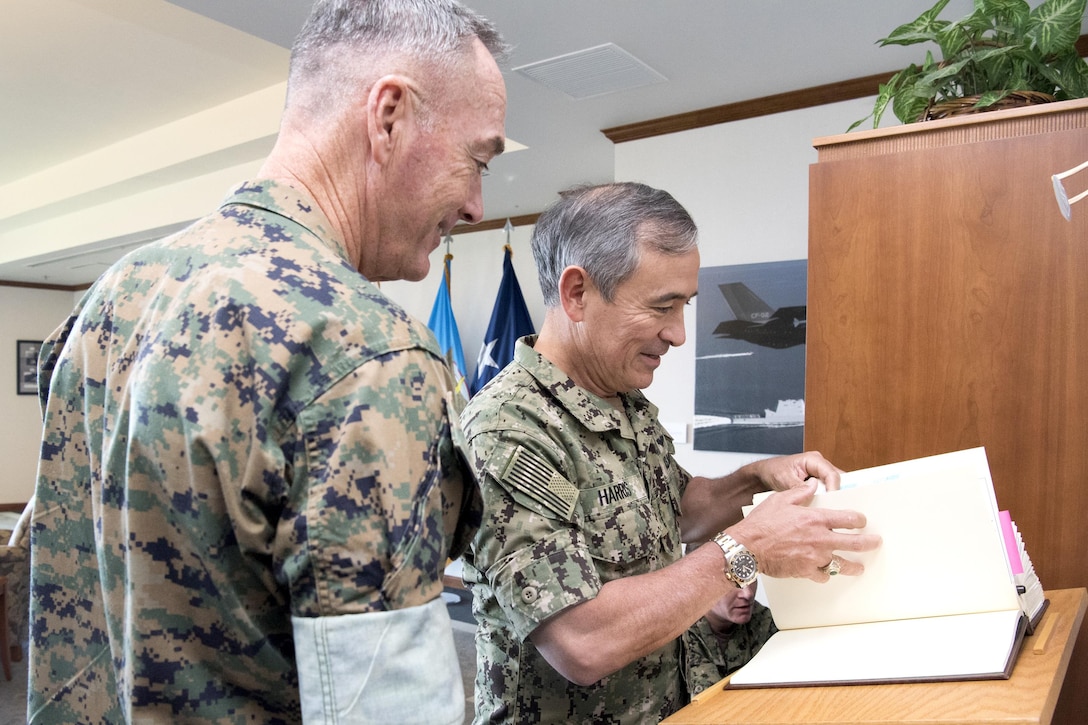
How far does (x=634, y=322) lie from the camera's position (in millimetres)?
1348

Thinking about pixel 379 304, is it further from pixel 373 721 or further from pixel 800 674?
pixel 800 674

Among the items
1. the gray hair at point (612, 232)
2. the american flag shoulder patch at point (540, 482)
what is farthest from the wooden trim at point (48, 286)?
the american flag shoulder patch at point (540, 482)

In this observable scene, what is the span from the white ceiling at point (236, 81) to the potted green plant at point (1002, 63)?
1585 mm

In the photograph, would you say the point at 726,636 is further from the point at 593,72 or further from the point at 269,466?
the point at 593,72

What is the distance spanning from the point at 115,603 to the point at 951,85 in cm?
156

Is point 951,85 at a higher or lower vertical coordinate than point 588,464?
higher

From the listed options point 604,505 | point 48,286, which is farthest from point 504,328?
point 48,286

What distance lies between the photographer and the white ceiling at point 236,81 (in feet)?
10.2

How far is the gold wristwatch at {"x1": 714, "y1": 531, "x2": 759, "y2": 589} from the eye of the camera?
111cm

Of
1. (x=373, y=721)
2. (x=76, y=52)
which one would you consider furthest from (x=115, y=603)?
(x=76, y=52)

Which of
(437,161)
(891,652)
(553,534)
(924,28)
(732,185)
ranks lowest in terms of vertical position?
(891,652)

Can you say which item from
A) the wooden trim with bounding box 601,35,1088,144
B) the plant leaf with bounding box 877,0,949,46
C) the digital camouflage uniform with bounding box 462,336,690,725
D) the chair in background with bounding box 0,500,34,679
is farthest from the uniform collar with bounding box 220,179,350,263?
the chair in background with bounding box 0,500,34,679

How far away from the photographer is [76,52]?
438cm

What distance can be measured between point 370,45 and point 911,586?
915 millimetres
